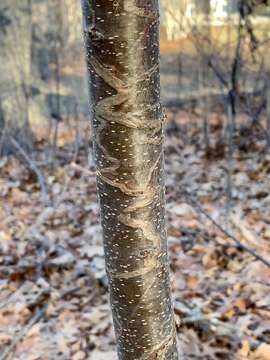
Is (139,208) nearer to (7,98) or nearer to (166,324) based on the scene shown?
(166,324)

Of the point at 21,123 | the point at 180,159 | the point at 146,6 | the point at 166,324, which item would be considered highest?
the point at 146,6

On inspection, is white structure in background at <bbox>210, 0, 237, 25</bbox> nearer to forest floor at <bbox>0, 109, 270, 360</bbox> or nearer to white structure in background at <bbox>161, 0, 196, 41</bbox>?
white structure in background at <bbox>161, 0, 196, 41</bbox>

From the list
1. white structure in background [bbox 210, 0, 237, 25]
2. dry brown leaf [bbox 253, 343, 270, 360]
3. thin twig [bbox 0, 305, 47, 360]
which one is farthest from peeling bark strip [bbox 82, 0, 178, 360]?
white structure in background [bbox 210, 0, 237, 25]

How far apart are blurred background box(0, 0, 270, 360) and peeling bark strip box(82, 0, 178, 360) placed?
43.6 inches

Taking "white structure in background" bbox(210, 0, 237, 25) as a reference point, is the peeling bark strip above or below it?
below

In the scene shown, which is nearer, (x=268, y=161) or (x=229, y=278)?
(x=229, y=278)

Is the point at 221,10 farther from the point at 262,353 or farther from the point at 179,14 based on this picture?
the point at 262,353

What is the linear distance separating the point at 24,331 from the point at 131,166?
2007 millimetres

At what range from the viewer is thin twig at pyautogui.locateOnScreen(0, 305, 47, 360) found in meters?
2.67

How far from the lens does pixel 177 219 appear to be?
4367 millimetres

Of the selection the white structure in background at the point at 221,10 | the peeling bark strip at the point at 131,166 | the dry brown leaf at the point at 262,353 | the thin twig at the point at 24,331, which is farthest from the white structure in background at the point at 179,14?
the peeling bark strip at the point at 131,166

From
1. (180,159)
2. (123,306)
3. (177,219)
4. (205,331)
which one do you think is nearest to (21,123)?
(180,159)

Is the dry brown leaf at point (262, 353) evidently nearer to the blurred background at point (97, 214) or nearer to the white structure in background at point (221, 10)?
the blurred background at point (97, 214)

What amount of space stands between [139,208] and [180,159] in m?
5.48
